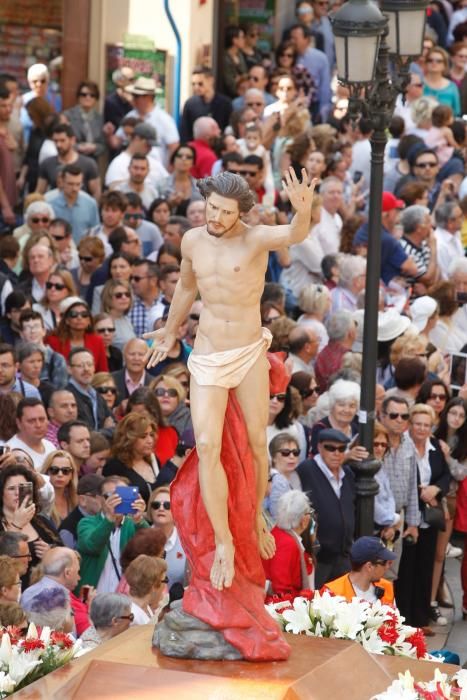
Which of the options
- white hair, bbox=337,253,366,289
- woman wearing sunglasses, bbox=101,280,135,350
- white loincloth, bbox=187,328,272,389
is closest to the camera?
white loincloth, bbox=187,328,272,389

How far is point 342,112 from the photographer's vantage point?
2570 cm

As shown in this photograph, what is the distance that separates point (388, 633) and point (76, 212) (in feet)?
29.8

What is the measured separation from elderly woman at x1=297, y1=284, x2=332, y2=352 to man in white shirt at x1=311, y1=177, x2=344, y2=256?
189cm

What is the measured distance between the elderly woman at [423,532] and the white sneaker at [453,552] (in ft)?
5.49

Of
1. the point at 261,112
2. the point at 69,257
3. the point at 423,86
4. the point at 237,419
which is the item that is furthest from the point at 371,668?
the point at 423,86

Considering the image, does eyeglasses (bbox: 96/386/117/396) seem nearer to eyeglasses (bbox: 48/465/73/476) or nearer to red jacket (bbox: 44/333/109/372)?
red jacket (bbox: 44/333/109/372)

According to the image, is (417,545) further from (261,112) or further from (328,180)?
(261,112)

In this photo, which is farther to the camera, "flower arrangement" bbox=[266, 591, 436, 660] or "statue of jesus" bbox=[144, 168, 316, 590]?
"flower arrangement" bbox=[266, 591, 436, 660]

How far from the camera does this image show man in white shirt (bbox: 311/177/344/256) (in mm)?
21578

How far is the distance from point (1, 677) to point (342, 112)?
1508 centimetres

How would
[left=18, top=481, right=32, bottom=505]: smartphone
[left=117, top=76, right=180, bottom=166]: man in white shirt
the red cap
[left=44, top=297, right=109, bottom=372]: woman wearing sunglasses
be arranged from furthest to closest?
[left=117, top=76, right=180, bottom=166]: man in white shirt < the red cap < [left=44, top=297, right=109, bottom=372]: woman wearing sunglasses < [left=18, top=481, right=32, bottom=505]: smartphone

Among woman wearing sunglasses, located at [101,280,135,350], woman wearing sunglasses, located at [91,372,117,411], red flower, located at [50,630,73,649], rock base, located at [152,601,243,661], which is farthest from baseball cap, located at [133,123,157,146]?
rock base, located at [152,601,243,661]

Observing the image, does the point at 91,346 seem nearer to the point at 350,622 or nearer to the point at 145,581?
the point at 145,581

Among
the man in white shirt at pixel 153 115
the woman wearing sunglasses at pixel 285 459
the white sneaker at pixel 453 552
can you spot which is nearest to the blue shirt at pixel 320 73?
the man in white shirt at pixel 153 115
